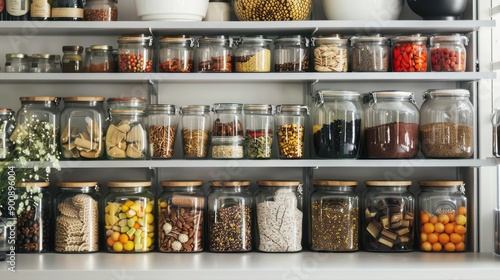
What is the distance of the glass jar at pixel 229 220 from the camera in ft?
8.61

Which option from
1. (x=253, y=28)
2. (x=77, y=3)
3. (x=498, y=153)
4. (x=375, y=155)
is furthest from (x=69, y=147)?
(x=498, y=153)

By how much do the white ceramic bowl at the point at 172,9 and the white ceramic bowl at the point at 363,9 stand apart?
18.6 inches

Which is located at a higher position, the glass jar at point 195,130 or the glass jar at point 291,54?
the glass jar at point 291,54

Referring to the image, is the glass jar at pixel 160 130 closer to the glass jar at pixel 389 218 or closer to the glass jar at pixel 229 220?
the glass jar at pixel 229 220

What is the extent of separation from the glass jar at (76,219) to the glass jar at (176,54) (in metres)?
0.50

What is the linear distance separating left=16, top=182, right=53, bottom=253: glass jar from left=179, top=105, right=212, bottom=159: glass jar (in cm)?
53

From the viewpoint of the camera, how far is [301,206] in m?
2.67

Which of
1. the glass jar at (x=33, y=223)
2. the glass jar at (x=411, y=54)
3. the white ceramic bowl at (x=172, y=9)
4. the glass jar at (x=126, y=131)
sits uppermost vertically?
the white ceramic bowl at (x=172, y=9)

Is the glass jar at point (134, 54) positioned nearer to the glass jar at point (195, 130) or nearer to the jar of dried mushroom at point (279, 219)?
the glass jar at point (195, 130)

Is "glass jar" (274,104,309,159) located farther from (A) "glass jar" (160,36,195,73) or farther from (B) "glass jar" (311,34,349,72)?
(A) "glass jar" (160,36,195,73)

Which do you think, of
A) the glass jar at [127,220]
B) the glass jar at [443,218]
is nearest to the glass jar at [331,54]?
the glass jar at [443,218]

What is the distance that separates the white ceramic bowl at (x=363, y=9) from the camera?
264cm

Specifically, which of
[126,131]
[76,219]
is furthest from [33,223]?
[126,131]

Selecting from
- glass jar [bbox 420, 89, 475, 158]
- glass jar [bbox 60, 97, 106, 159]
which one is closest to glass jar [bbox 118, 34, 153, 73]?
glass jar [bbox 60, 97, 106, 159]
